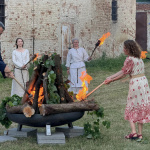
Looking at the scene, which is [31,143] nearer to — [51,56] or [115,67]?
[51,56]

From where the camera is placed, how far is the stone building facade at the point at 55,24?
18.7 metres

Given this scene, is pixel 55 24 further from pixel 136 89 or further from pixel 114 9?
pixel 136 89

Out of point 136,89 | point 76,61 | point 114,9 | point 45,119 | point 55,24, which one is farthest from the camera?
point 114,9

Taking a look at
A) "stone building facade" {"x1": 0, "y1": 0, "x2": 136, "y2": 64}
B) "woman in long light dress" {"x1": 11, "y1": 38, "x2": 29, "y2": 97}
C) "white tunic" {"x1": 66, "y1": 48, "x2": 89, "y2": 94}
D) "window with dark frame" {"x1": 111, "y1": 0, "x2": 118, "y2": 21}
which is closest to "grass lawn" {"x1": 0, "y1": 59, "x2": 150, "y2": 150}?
"white tunic" {"x1": 66, "y1": 48, "x2": 89, "y2": 94}

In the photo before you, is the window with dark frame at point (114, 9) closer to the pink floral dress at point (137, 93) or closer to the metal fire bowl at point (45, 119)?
the pink floral dress at point (137, 93)

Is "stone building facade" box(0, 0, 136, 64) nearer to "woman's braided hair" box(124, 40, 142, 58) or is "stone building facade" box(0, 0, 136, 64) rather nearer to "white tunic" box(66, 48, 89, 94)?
"white tunic" box(66, 48, 89, 94)

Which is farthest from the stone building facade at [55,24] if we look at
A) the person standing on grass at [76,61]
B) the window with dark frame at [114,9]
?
the person standing on grass at [76,61]

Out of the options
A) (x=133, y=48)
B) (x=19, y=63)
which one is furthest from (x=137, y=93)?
(x=19, y=63)

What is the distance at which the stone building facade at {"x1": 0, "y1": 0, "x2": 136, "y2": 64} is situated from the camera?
18.7 metres

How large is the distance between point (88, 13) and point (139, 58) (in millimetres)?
13036

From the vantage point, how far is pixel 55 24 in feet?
63.2

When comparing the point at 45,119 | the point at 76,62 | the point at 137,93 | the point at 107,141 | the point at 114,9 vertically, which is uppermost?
the point at 114,9

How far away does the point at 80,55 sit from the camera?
1291 centimetres

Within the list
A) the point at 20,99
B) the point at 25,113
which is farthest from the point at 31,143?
the point at 20,99
